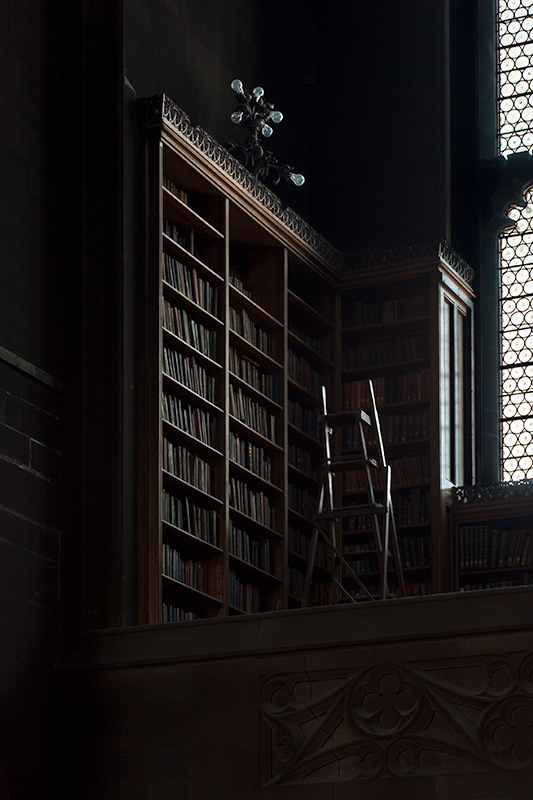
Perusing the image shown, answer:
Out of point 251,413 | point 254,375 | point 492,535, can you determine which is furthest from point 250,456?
→ point 492,535

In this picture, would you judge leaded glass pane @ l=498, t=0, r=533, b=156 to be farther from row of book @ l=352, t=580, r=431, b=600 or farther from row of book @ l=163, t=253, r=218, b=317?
row of book @ l=352, t=580, r=431, b=600

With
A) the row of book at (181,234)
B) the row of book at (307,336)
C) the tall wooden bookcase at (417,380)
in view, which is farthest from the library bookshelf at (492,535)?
the row of book at (181,234)

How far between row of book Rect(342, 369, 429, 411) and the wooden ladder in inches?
5.6

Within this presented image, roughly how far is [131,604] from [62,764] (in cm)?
86

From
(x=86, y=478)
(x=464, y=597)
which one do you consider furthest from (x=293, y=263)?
(x=464, y=597)

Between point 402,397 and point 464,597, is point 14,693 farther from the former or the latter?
point 402,397

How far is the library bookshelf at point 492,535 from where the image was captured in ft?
32.3

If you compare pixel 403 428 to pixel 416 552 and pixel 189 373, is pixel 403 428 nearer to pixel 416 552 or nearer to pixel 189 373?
pixel 416 552

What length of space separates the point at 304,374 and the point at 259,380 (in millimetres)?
648

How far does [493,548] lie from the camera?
391 inches

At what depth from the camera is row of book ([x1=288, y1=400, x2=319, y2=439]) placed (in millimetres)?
10109

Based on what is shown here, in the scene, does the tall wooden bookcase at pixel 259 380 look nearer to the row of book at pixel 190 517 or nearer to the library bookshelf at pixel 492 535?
the row of book at pixel 190 517

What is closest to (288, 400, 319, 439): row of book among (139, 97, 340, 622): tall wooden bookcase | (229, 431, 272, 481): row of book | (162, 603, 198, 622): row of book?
(139, 97, 340, 622): tall wooden bookcase

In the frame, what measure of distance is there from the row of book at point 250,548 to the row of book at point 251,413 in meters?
0.65
